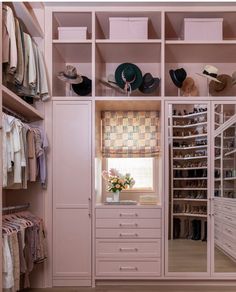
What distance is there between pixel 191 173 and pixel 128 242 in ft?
3.33

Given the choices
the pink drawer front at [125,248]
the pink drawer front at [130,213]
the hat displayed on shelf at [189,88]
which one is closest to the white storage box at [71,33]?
the hat displayed on shelf at [189,88]

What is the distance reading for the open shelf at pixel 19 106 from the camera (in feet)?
8.77

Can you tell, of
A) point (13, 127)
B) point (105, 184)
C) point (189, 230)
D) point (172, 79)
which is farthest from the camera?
point (105, 184)

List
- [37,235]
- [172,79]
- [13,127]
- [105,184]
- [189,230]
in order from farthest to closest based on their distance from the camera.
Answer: [105,184]
[172,79]
[189,230]
[37,235]
[13,127]

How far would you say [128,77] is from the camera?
12.1 ft

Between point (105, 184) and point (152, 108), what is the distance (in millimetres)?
1117

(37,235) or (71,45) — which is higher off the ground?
(71,45)

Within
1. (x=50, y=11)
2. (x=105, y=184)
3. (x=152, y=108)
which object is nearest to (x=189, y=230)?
(x=105, y=184)

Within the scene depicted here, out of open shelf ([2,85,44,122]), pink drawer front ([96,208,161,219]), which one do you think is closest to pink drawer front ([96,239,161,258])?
pink drawer front ([96,208,161,219])

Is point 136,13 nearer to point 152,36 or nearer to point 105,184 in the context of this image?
point 152,36

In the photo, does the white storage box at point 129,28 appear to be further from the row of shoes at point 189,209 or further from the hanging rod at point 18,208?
the hanging rod at point 18,208

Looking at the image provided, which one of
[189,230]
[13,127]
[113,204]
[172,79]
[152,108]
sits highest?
[172,79]

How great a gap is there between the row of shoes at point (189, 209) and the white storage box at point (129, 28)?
6.15 ft

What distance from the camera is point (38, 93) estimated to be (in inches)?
135
